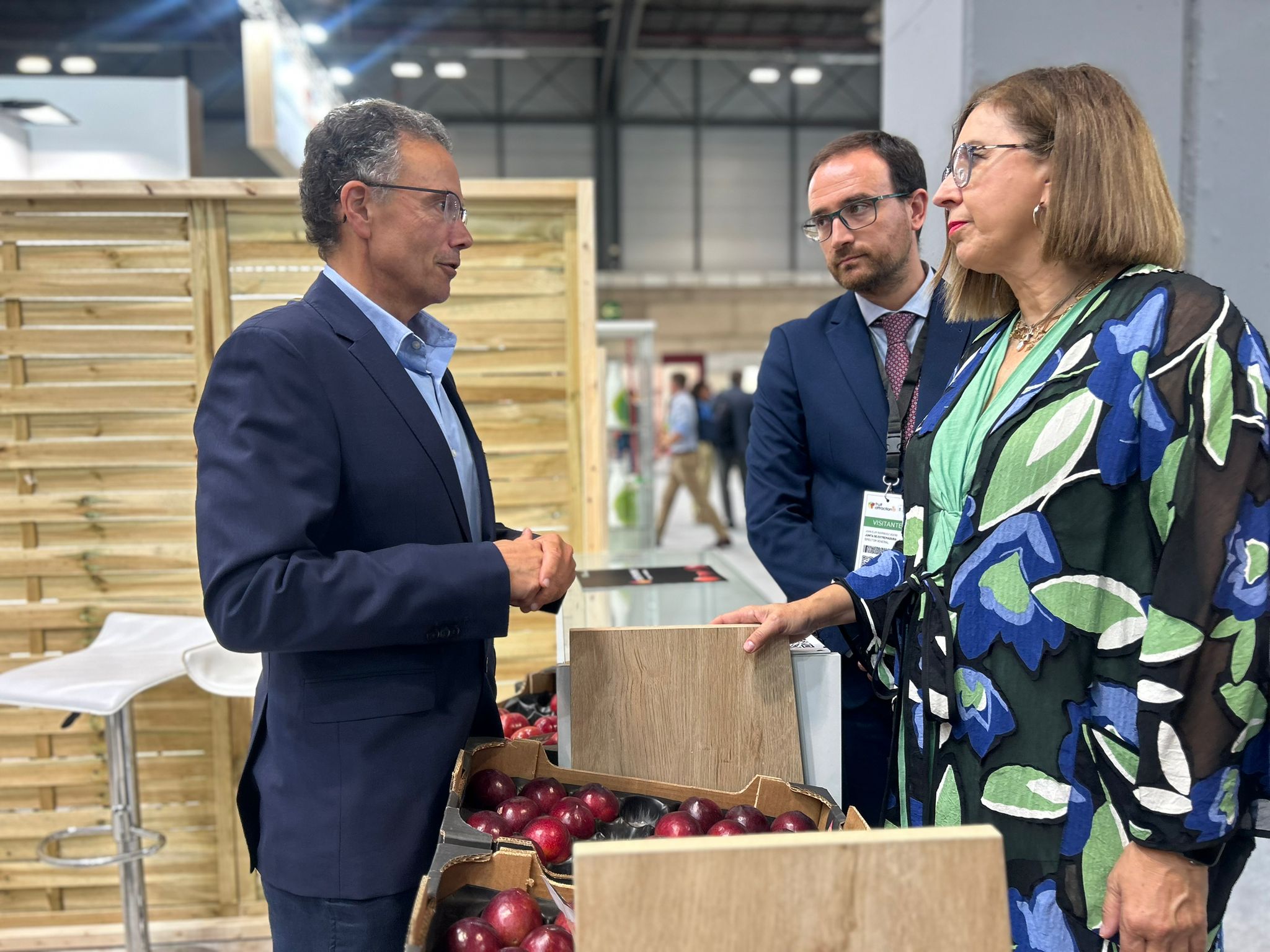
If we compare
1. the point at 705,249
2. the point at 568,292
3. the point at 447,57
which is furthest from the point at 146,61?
the point at 568,292

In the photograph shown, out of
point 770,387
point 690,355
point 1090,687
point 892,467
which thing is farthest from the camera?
point 690,355

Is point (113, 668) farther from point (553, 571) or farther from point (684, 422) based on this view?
point (684, 422)

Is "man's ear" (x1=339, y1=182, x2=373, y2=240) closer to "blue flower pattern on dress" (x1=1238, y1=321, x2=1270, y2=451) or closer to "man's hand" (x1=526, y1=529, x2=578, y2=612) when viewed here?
"man's hand" (x1=526, y1=529, x2=578, y2=612)

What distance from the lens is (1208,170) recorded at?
2885 mm

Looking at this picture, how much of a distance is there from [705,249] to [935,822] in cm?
1888

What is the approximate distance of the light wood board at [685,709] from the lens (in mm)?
1456

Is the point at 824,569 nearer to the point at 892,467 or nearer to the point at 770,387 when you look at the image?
the point at 892,467

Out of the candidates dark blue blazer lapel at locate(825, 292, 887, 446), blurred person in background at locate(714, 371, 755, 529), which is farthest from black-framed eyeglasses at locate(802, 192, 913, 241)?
blurred person in background at locate(714, 371, 755, 529)

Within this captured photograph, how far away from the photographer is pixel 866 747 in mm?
1939

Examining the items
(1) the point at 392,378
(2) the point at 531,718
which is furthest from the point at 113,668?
(1) the point at 392,378

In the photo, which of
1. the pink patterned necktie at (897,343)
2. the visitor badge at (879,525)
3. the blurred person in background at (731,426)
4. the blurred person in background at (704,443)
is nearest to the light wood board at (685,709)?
the visitor badge at (879,525)

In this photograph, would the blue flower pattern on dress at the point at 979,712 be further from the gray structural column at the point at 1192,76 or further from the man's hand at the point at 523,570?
the gray structural column at the point at 1192,76

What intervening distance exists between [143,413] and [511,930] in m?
2.94

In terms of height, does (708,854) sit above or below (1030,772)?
above
